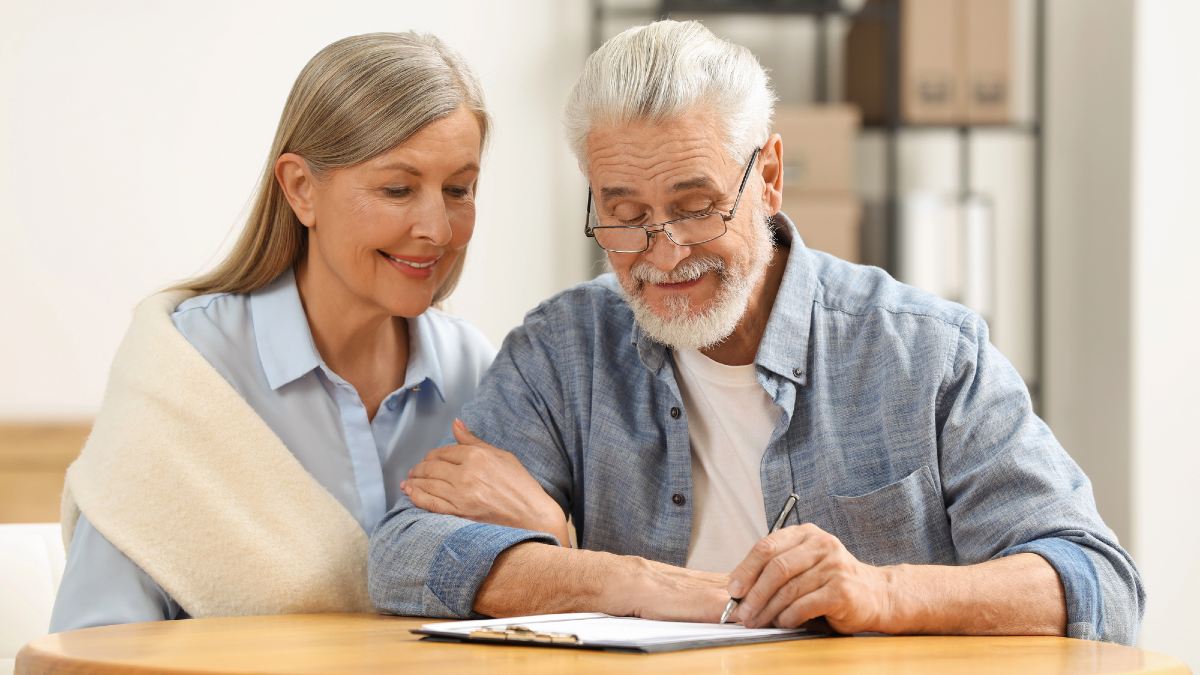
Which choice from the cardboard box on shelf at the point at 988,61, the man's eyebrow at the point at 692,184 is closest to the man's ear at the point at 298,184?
the man's eyebrow at the point at 692,184

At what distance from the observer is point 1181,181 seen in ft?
12.0

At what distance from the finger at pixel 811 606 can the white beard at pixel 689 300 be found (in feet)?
1.66

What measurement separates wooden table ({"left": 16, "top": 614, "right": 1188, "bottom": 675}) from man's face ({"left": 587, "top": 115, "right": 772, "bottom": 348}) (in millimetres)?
560

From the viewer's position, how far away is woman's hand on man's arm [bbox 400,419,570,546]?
5.39 ft

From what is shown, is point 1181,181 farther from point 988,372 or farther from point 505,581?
point 505,581

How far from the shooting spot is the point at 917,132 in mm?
3729

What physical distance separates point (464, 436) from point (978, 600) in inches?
28.7

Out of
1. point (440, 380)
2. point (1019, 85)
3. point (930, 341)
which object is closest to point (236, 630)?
point (440, 380)

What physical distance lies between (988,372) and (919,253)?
208cm

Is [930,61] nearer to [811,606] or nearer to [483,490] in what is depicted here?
[483,490]

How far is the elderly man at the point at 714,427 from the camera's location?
1486mm

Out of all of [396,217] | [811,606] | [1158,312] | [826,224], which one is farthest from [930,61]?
[811,606]

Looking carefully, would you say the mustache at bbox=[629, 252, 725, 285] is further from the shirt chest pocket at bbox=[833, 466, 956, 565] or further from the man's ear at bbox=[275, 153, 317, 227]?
the man's ear at bbox=[275, 153, 317, 227]

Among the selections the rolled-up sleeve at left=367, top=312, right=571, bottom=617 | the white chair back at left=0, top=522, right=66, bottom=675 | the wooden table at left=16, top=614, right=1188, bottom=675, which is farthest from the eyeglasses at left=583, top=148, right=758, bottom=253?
the white chair back at left=0, top=522, right=66, bottom=675
